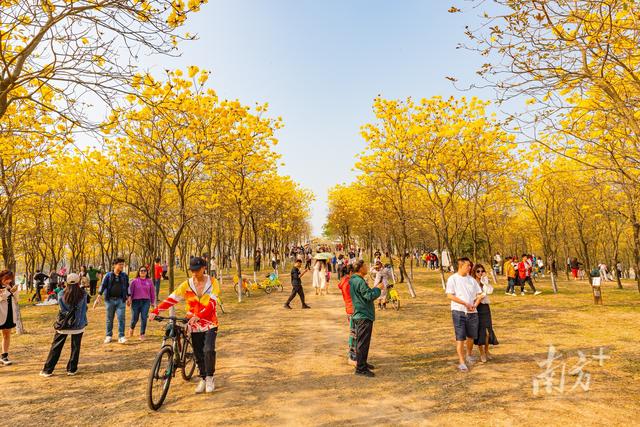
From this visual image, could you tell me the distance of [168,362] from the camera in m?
5.59

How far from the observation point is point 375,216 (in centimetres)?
3219

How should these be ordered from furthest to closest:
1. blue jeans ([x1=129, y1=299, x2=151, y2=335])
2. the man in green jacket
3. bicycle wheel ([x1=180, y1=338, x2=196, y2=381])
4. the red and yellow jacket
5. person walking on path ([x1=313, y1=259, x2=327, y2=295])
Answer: person walking on path ([x1=313, y1=259, x2=327, y2=295])
blue jeans ([x1=129, y1=299, x2=151, y2=335])
the man in green jacket
bicycle wheel ([x1=180, y1=338, x2=196, y2=381])
the red and yellow jacket

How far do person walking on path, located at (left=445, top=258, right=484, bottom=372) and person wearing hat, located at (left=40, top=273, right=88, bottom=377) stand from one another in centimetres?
711

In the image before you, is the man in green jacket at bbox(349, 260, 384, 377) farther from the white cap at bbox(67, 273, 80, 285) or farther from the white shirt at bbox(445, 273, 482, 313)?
the white cap at bbox(67, 273, 80, 285)

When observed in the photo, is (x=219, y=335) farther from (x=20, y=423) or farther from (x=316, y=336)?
(x=20, y=423)

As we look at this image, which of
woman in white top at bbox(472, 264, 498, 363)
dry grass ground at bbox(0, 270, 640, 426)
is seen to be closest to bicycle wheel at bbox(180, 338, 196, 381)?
dry grass ground at bbox(0, 270, 640, 426)

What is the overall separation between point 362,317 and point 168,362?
3.36 meters

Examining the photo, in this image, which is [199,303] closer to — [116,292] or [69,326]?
[69,326]

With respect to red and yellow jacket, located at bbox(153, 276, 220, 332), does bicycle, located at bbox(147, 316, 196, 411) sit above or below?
below

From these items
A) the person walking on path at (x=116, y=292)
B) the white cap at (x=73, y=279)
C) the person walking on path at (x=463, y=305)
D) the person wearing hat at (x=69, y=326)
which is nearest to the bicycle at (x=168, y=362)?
the person wearing hat at (x=69, y=326)

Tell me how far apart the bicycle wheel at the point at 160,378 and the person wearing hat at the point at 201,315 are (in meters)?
0.42

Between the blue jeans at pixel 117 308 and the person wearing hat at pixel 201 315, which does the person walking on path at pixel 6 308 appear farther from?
the person wearing hat at pixel 201 315

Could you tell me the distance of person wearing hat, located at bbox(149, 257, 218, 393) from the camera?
227 inches

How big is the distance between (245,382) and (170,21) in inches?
239
